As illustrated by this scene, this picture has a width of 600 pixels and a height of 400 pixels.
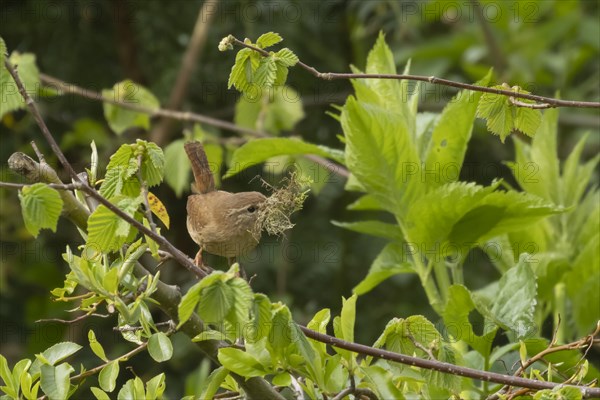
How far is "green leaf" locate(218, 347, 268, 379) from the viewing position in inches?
61.8

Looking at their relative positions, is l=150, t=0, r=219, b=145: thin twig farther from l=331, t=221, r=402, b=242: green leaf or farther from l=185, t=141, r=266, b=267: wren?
l=331, t=221, r=402, b=242: green leaf

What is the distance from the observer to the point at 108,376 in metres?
1.68

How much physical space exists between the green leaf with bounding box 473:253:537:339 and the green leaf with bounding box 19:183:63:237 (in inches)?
40.2

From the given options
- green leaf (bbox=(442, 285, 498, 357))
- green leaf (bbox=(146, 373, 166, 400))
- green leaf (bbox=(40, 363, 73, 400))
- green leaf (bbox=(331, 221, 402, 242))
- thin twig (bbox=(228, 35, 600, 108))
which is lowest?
green leaf (bbox=(146, 373, 166, 400))

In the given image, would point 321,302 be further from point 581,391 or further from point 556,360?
point 581,391

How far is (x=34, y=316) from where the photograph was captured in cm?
432

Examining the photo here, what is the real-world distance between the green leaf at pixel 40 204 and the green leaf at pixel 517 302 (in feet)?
3.35

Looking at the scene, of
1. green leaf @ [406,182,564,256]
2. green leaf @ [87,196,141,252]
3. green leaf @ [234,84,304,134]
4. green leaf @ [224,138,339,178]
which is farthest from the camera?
green leaf @ [234,84,304,134]

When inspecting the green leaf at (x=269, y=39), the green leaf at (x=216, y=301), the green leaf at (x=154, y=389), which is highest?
the green leaf at (x=269, y=39)

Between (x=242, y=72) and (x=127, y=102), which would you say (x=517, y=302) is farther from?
(x=127, y=102)

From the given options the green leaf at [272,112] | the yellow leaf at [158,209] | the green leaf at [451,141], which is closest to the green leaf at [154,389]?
the yellow leaf at [158,209]

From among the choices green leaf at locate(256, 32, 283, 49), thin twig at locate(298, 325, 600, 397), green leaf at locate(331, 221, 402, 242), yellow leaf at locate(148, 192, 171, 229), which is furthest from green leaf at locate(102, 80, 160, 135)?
thin twig at locate(298, 325, 600, 397)

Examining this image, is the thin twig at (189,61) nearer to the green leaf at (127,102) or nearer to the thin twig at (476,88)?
the green leaf at (127,102)

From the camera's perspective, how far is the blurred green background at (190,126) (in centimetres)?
414
